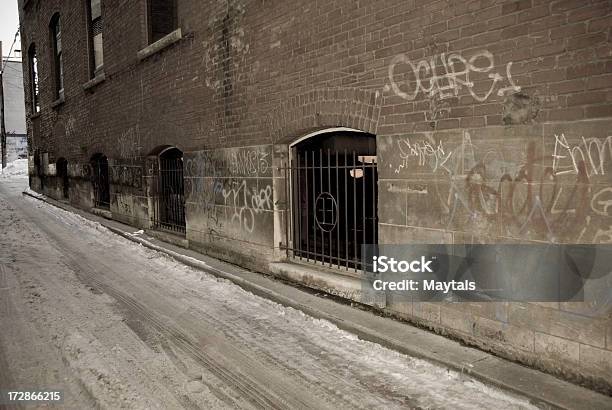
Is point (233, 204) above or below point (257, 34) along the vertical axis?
below

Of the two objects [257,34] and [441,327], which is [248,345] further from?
[257,34]

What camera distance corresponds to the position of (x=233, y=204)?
24.1 feet

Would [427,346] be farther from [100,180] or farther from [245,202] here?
[100,180]

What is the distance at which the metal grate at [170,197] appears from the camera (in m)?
9.66

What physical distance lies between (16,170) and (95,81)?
28582 mm

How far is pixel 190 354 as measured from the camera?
159 inches

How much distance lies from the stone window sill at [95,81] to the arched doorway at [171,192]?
401 centimetres

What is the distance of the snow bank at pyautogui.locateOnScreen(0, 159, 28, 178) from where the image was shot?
3450 cm

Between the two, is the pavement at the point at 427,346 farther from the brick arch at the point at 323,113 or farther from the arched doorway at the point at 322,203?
the brick arch at the point at 323,113

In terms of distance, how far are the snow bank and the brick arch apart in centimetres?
3464

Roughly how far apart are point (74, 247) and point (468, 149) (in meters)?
8.05

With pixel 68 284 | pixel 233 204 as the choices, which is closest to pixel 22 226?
pixel 68 284

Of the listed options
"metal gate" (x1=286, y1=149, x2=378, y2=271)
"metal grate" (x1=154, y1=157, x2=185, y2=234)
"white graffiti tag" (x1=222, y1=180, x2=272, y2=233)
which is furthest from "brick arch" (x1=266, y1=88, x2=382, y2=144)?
"metal grate" (x1=154, y1=157, x2=185, y2=234)

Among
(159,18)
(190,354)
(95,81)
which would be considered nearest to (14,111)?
(95,81)
